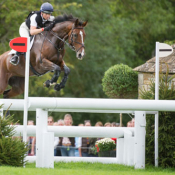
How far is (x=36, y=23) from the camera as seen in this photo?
25.0ft

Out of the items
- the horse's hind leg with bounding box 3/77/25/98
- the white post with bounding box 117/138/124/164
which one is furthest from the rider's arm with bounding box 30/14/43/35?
the white post with bounding box 117/138/124/164

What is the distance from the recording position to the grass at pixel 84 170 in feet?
15.7

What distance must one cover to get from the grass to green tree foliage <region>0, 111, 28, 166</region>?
8.6 inches

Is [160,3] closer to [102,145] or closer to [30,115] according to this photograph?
[30,115]

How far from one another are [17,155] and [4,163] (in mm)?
175

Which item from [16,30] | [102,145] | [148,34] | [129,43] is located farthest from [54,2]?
[102,145]

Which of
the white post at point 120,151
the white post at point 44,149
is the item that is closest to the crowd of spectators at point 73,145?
the white post at point 120,151

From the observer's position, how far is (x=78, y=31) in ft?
24.8

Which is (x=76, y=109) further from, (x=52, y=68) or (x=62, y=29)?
(x=62, y=29)

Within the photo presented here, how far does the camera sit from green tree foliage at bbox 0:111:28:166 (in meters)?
5.24

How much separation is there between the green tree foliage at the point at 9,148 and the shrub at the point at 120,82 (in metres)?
4.43

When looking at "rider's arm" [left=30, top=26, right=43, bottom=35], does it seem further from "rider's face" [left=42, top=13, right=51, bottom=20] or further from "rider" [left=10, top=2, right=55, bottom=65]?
"rider's face" [left=42, top=13, right=51, bottom=20]

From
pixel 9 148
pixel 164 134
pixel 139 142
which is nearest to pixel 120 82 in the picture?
pixel 164 134

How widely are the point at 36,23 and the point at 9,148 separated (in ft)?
9.77
